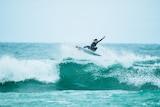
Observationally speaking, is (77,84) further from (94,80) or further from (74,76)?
(74,76)

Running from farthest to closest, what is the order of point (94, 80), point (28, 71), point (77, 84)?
point (28, 71)
point (94, 80)
point (77, 84)

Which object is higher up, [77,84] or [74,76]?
[74,76]

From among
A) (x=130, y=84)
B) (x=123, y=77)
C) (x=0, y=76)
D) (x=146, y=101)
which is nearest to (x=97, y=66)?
(x=123, y=77)

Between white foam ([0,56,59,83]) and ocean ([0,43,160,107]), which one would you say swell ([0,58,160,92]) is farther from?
white foam ([0,56,59,83])

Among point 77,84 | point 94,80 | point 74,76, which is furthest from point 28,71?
point 94,80

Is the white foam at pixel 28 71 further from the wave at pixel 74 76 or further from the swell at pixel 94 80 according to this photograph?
the swell at pixel 94 80

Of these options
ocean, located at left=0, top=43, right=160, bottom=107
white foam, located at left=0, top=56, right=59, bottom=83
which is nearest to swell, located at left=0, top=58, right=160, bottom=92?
ocean, located at left=0, top=43, right=160, bottom=107

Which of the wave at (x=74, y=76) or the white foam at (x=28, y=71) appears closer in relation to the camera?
the wave at (x=74, y=76)

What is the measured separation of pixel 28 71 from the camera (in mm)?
18500

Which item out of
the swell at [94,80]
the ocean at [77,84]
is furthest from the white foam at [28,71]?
the swell at [94,80]

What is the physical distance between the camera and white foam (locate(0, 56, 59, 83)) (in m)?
17.2

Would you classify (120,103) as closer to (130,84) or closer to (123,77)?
(130,84)

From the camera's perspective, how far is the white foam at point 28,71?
17.2m

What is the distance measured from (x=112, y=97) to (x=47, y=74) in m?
7.21
